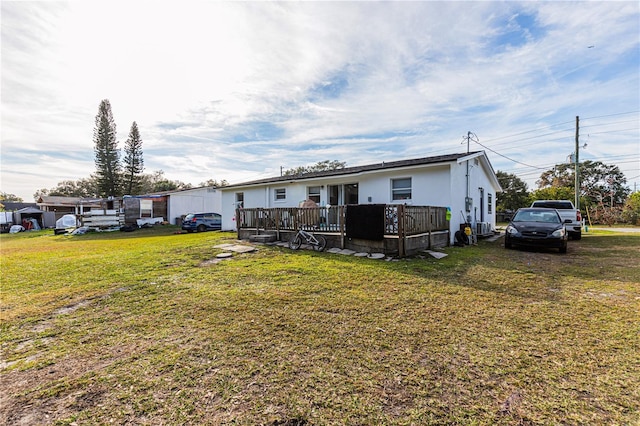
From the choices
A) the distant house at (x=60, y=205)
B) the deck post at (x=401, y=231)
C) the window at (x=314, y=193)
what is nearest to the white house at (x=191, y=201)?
the distant house at (x=60, y=205)

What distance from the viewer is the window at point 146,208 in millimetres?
25250

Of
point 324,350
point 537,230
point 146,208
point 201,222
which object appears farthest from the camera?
point 146,208

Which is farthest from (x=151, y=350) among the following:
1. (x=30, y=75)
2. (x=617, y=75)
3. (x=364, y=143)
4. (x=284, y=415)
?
(x=364, y=143)

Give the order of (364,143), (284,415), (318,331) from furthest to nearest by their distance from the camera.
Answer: (364,143), (318,331), (284,415)

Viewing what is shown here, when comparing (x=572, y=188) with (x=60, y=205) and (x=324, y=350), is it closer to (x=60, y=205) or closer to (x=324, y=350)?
(x=324, y=350)

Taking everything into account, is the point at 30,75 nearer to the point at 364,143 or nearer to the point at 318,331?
the point at 318,331

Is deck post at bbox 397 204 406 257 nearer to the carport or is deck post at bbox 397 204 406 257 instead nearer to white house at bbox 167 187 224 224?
white house at bbox 167 187 224 224

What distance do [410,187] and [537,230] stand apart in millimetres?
4558

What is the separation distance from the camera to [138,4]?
6.41 meters

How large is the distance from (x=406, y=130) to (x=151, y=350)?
20601 mm

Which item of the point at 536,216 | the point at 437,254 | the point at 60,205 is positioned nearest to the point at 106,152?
the point at 60,205

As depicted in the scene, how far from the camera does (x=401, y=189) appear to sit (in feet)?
38.9

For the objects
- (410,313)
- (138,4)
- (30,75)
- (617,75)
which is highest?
(617,75)

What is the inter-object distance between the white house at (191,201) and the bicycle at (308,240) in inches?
719
